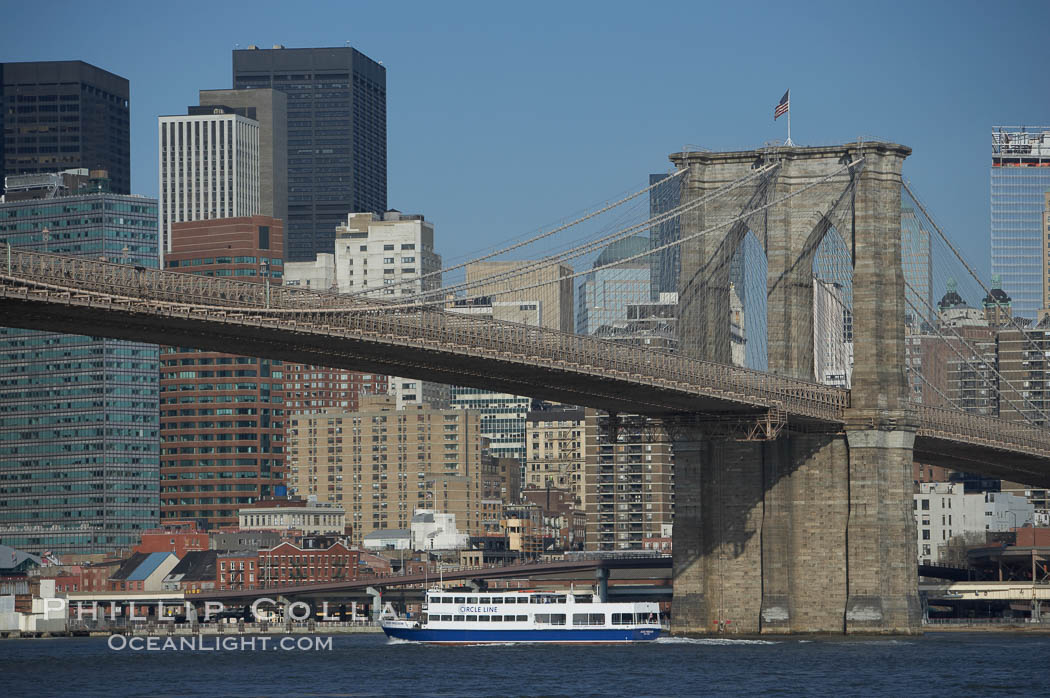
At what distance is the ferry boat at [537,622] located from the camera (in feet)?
305

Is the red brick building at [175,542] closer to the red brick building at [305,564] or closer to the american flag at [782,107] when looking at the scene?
the red brick building at [305,564]

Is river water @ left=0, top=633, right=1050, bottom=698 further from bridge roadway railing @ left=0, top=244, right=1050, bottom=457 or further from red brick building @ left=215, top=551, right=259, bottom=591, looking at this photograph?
red brick building @ left=215, top=551, right=259, bottom=591

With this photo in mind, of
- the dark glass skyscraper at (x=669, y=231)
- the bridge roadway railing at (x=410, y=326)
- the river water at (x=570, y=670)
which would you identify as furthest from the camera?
the dark glass skyscraper at (x=669, y=231)

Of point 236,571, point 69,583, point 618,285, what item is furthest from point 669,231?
point 69,583

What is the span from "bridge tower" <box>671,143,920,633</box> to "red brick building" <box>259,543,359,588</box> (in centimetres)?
7781

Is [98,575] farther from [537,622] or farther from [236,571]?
[537,622]

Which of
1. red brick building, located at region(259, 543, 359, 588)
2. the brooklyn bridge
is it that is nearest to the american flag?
the brooklyn bridge

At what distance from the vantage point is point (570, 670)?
7706 centimetres

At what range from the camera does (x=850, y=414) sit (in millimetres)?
91750

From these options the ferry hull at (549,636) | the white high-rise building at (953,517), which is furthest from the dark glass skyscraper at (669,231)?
the white high-rise building at (953,517)

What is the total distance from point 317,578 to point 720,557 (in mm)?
79683

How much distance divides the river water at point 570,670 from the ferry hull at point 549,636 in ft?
4.15

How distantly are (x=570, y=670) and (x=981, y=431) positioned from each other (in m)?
31.7

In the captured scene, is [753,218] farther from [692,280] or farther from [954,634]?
[954,634]
